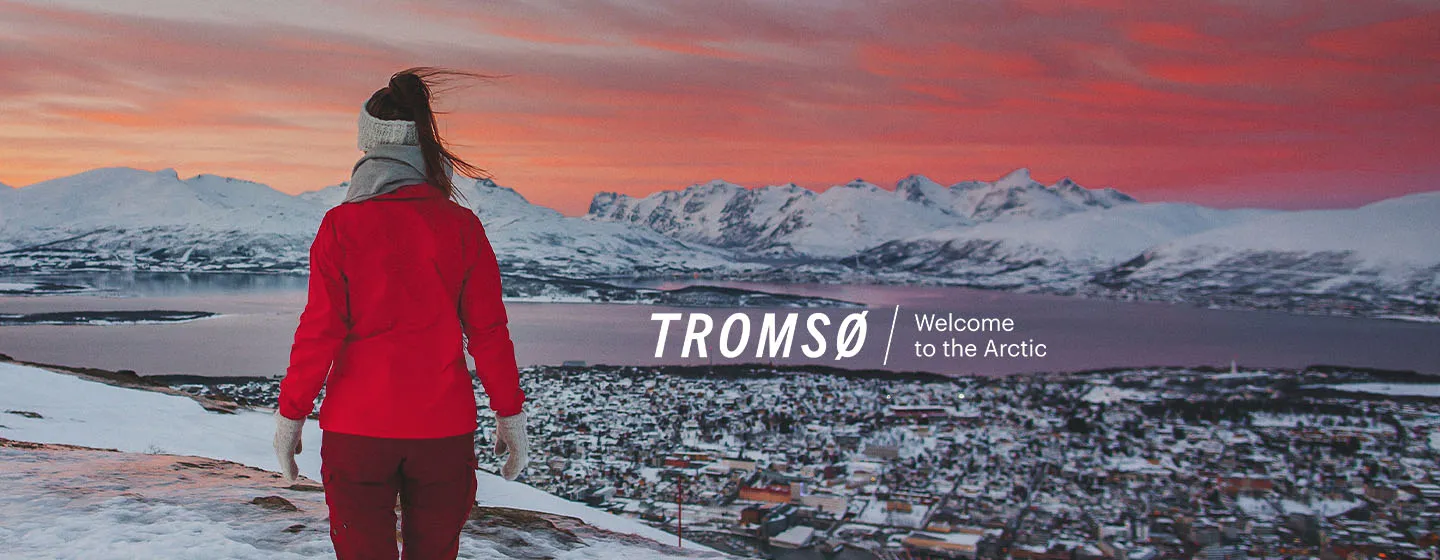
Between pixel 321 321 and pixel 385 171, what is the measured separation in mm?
334

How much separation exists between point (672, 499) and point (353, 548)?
1151 centimetres

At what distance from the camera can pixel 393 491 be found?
1.95 metres

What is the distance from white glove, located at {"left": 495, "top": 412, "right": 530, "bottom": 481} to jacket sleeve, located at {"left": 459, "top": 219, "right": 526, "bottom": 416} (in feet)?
0.44

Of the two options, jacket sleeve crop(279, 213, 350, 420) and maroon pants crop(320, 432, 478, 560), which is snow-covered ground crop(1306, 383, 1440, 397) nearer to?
maroon pants crop(320, 432, 478, 560)

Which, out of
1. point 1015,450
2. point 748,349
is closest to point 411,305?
point 1015,450

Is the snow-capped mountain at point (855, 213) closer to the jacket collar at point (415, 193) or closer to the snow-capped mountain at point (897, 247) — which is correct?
the snow-capped mountain at point (897, 247)

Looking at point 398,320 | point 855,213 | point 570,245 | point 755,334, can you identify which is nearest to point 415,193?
point 398,320

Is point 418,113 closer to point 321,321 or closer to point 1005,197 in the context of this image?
point 321,321

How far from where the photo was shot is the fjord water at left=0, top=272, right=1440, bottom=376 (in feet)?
79.1

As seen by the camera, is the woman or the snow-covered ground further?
the snow-covered ground

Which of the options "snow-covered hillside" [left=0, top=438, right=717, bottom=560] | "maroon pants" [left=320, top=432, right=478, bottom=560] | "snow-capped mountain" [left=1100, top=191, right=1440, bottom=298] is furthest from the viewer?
"snow-capped mountain" [left=1100, top=191, right=1440, bottom=298]

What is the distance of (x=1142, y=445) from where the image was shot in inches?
811

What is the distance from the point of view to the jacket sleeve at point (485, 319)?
1.92 meters

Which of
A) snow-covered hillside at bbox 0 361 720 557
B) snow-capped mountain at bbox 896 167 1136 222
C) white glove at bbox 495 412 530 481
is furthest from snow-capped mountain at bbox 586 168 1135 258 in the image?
white glove at bbox 495 412 530 481
